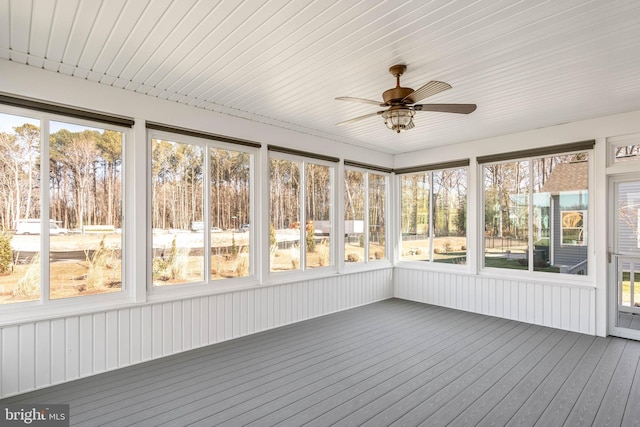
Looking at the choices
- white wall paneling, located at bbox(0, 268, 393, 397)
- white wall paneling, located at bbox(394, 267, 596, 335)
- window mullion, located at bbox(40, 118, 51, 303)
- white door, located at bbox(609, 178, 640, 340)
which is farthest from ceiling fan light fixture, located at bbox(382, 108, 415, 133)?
white wall paneling, located at bbox(394, 267, 596, 335)

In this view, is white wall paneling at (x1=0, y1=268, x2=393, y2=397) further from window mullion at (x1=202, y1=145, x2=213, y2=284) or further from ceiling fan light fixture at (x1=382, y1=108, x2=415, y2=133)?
ceiling fan light fixture at (x1=382, y1=108, x2=415, y2=133)

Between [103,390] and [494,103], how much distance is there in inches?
192

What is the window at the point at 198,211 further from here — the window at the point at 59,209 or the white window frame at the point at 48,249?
the window at the point at 59,209

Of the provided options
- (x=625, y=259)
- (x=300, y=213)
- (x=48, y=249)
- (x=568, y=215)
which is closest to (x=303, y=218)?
(x=300, y=213)

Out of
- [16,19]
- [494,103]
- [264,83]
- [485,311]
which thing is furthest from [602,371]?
[16,19]

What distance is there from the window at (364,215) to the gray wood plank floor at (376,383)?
6.07 ft

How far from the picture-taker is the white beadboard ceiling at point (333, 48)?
7.04 feet

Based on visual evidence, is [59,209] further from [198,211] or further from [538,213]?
[538,213]

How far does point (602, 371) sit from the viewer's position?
3.32 meters

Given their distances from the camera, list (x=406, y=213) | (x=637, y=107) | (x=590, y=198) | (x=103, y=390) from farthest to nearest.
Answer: (x=406, y=213) < (x=590, y=198) < (x=637, y=107) < (x=103, y=390)

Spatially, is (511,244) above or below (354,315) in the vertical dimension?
above

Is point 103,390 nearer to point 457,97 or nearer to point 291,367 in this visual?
point 291,367

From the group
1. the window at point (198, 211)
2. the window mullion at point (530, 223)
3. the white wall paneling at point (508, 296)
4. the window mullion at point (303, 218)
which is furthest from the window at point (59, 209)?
the window mullion at point (530, 223)

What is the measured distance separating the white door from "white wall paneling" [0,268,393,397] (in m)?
3.93
